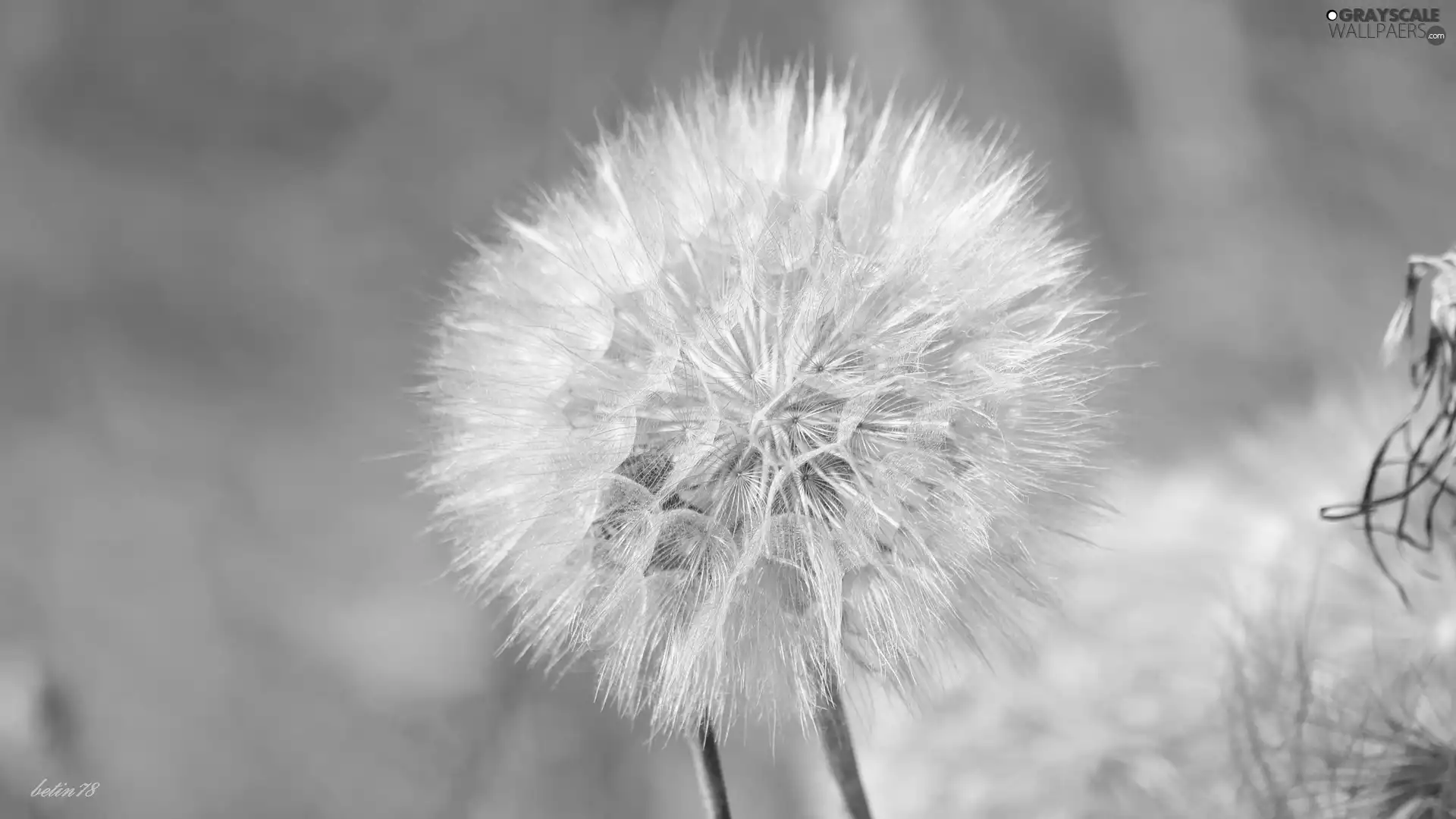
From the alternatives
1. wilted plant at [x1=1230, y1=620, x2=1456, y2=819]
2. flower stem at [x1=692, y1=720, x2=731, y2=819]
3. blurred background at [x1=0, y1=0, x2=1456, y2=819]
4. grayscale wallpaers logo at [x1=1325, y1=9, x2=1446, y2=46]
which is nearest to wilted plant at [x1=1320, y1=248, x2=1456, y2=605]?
wilted plant at [x1=1230, y1=620, x2=1456, y2=819]

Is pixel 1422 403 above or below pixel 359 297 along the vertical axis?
below

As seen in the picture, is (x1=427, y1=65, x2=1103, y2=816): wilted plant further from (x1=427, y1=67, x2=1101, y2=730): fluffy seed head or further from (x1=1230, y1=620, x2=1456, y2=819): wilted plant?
(x1=1230, y1=620, x2=1456, y2=819): wilted plant

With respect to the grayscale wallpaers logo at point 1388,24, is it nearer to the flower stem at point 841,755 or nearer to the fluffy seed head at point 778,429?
the fluffy seed head at point 778,429

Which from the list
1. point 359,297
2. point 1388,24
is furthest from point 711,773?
point 1388,24

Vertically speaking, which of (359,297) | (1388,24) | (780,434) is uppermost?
(1388,24)

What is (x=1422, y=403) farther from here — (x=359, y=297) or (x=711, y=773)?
(x=359, y=297)

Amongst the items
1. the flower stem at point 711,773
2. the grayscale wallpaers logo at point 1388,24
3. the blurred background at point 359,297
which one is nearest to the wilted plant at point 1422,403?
the blurred background at point 359,297
